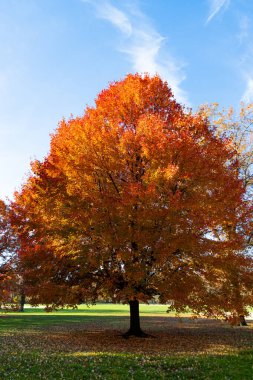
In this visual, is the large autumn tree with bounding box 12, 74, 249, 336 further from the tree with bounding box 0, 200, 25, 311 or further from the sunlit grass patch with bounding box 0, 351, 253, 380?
the tree with bounding box 0, 200, 25, 311

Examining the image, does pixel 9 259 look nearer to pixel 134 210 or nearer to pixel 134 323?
pixel 134 323

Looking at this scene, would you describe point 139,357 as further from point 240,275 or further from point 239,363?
point 240,275

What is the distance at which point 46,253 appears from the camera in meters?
23.1

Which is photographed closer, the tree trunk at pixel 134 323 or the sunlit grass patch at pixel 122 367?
the sunlit grass patch at pixel 122 367

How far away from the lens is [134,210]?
64.8 feet

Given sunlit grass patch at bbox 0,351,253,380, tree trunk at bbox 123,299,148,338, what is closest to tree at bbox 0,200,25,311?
tree trunk at bbox 123,299,148,338

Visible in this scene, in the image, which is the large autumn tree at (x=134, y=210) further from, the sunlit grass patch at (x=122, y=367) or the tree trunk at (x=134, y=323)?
the sunlit grass patch at (x=122, y=367)

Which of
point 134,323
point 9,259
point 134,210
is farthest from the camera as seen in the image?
point 9,259

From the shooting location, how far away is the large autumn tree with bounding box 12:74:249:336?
19875 millimetres

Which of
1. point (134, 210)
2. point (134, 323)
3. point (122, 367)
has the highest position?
point (134, 210)

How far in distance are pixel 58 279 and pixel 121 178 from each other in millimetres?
7525

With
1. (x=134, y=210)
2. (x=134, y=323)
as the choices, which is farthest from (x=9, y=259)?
(x=134, y=210)

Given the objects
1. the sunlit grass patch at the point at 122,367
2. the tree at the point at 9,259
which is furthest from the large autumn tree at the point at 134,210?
the tree at the point at 9,259

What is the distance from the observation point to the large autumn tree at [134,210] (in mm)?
19875
